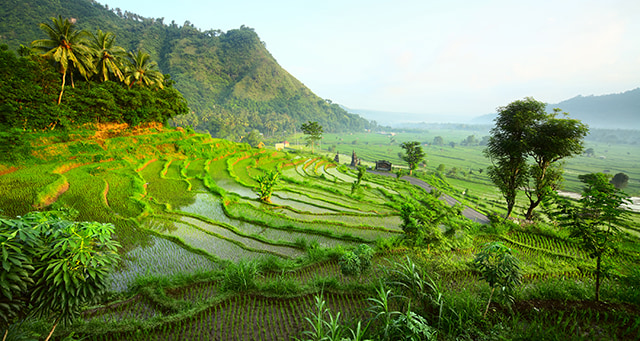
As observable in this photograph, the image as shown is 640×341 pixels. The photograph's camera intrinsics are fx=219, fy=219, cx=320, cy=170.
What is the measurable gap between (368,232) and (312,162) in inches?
1002

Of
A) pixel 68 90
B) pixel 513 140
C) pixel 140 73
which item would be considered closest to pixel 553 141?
pixel 513 140

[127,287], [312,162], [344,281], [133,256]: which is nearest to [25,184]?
[133,256]

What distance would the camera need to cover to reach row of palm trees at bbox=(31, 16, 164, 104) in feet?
58.2

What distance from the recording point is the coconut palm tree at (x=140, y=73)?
25516 millimetres

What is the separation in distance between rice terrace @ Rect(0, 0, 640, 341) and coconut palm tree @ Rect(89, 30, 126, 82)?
0.19 m

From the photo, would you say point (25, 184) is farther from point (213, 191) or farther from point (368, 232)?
point (368, 232)

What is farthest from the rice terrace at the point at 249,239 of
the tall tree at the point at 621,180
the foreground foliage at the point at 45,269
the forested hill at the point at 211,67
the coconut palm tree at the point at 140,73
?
the forested hill at the point at 211,67

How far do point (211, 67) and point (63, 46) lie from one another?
130833 mm

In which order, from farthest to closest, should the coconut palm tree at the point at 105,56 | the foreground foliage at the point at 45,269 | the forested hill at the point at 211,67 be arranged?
1. the forested hill at the point at 211,67
2. the coconut palm tree at the point at 105,56
3. the foreground foliage at the point at 45,269

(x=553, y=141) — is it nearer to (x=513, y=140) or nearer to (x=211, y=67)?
(x=513, y=140)

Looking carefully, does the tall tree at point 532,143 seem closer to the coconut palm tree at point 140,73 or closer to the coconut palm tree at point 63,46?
the coconut palm tree at point 63,46

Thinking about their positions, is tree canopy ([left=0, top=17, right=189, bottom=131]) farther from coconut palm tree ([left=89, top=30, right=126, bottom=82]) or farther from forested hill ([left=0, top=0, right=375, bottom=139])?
forested hill ([left=0, top=0, right=375, bottom=139])

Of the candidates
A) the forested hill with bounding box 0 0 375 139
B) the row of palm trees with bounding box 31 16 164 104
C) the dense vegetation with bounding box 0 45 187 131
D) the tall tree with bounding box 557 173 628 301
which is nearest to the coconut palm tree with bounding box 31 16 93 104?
the row of palm trees with bounding box 31 16 164 104

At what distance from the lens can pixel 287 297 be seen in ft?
21.6
